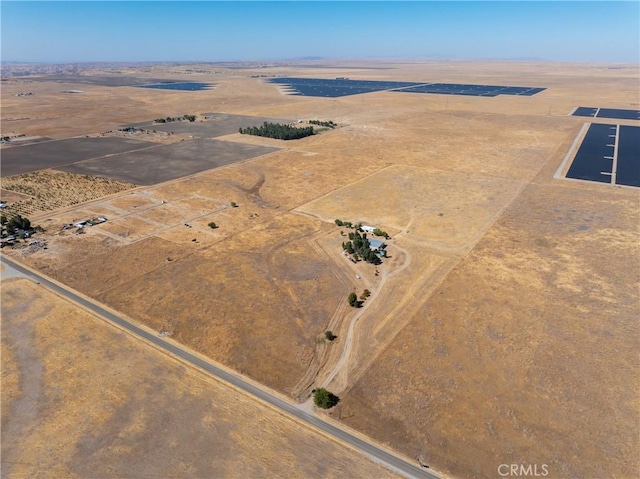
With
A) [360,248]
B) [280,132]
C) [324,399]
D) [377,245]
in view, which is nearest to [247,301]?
[324,399]

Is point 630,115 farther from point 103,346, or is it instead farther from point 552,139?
point 103,346

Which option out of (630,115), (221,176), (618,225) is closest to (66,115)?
(221,176)

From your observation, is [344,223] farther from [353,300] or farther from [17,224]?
[17,224]

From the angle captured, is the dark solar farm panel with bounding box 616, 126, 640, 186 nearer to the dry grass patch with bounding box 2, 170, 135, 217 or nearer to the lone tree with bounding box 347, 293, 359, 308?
the lone tree with bounding box 347, 293, 359, 308
